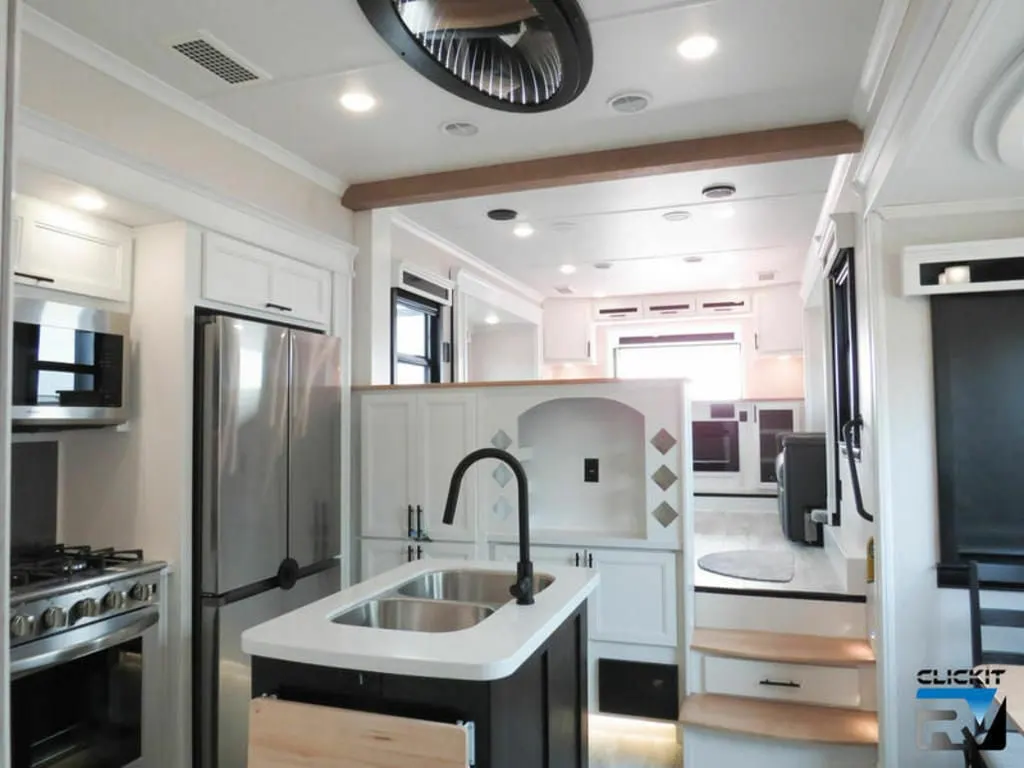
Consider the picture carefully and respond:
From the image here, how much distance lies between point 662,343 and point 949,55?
6.26 m

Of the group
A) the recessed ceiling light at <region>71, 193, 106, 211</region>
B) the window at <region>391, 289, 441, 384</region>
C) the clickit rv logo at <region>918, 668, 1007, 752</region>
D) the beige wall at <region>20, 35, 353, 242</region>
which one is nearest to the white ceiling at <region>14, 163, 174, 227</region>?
the recessed ceiling light at <region>71, 193, 106, 211</region>

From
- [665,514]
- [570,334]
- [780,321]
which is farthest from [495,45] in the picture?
[570,334]

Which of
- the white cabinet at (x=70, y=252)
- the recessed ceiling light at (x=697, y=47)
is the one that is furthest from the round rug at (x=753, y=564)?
the white cabinet at (x=70, y=252)

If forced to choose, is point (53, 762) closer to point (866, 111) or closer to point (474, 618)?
point (474, 618)

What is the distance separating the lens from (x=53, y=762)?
2361mm

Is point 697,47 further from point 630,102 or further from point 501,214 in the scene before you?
point 501,214

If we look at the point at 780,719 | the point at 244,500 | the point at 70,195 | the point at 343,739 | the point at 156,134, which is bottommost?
the point at 780,719

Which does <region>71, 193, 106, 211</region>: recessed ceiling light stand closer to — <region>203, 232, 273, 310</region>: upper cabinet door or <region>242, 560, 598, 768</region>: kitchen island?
<region>203, 232, 273, 310</region>: upper cabinet door

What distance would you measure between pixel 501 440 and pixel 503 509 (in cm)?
38

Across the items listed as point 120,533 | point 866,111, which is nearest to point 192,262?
point 120,533

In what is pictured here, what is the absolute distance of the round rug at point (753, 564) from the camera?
4.00 m

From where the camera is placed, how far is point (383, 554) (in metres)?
3.95

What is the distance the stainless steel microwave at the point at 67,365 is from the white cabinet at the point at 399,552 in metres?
1.59

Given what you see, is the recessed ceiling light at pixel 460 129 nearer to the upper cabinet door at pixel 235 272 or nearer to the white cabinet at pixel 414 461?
the upper cabinet door at pixel 235 272
